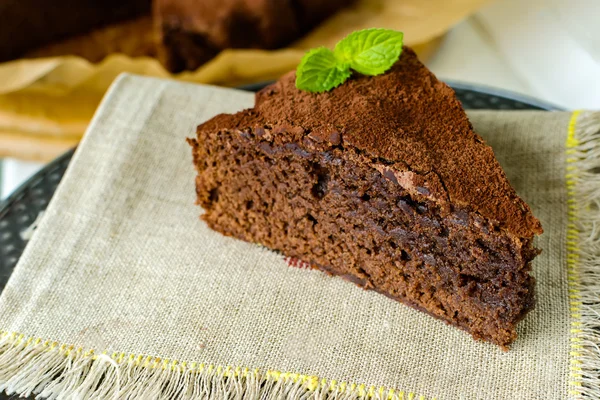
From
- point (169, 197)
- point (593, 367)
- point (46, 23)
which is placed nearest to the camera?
point (593, 367)

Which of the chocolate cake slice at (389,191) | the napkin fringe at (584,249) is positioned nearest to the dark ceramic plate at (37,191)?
the napkin fringe at (584,249)

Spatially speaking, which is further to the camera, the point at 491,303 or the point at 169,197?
the point at 169,197

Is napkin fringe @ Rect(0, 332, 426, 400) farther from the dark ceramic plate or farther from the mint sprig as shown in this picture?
the mint sprig

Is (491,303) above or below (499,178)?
below

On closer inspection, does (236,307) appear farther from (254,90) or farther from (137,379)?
(254,90)

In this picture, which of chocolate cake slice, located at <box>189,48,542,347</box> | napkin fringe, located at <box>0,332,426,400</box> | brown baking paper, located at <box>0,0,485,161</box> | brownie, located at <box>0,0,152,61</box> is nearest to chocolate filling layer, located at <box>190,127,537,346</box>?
chocolate cake slice, located at <box>189,48,542,347</box>

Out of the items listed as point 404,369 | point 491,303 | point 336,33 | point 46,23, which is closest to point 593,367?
point 491,303

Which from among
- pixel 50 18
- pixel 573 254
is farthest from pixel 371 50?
pixel 50 18

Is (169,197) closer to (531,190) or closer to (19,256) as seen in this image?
(19,256)
